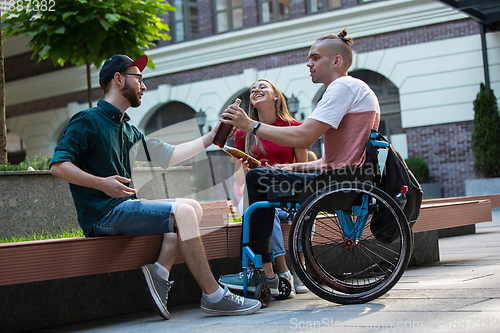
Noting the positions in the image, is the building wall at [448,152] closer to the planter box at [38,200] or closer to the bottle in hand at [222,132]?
the planter box at [38,200]

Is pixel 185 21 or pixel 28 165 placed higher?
pixel 185 21

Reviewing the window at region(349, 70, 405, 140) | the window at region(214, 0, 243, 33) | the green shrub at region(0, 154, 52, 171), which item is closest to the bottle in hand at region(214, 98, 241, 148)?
the green shrub at region(0, 154, 52, 171)

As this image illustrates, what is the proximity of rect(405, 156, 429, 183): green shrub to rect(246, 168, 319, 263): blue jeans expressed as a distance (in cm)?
1007

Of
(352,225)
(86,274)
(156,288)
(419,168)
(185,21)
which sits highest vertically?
(185,21)

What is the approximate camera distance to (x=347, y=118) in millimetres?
2615

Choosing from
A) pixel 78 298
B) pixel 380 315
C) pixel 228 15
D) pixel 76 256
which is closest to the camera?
pixel 380 315

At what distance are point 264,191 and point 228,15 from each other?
14.1 metres

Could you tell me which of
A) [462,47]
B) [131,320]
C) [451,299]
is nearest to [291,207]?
[451,299]

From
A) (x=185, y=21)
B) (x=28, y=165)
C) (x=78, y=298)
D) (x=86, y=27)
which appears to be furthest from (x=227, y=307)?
(x=185, y=21)

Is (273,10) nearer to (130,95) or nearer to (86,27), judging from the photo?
(86,27)

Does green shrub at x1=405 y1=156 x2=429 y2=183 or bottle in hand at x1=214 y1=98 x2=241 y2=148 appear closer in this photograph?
bottle in hand at x1=214 y1=98 x2=241 y2=148

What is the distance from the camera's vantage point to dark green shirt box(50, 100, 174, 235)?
2559mm

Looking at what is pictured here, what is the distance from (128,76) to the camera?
114 inches

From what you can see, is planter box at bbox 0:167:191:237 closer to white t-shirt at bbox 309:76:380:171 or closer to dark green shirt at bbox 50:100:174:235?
dark green shirt at bbox 50:100:174:235
